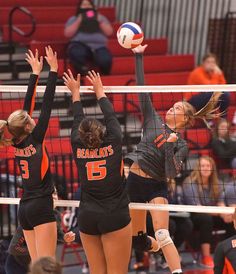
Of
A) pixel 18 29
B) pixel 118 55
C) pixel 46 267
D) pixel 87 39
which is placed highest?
pixel 18 29

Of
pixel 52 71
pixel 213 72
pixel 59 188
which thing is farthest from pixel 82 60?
pixel 52 71

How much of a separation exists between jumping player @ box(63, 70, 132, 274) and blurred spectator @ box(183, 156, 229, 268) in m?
3.21

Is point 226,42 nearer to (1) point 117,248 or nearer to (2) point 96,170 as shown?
(2) point 96,170

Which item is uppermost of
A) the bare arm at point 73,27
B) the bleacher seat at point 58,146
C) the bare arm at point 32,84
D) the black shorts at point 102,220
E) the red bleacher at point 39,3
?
the red bleacher at point 39,3

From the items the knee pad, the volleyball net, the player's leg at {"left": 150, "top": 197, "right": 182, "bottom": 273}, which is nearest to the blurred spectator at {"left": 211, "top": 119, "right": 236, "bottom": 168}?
the volleyball net

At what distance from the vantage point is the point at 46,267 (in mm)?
5680

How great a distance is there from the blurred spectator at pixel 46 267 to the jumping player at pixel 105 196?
1500mm

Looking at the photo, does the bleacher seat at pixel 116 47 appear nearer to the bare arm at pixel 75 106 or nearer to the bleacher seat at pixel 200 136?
the bleacher seat at pixel 200 136

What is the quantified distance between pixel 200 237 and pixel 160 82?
3.49 m

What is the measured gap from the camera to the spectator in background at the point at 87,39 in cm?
1273

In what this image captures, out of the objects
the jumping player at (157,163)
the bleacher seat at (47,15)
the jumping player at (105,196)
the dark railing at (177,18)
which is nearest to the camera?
the jumping player at (105,196)

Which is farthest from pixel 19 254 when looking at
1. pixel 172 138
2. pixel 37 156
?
pixel 172 138

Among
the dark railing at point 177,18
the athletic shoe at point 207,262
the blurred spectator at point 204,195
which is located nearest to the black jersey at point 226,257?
the blurred spectator at point 204,195

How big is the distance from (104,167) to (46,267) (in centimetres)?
169
